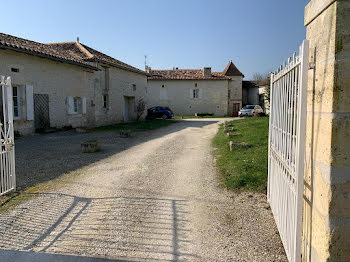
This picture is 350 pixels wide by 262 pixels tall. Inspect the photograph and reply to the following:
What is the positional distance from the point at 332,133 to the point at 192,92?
3296 centimetres

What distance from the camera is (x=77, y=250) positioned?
2.98m

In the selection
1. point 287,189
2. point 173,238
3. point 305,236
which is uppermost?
point 287,189

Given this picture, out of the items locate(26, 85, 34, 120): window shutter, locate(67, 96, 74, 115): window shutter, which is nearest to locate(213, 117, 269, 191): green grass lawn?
locate(26, 85, 34, 120): window shutter

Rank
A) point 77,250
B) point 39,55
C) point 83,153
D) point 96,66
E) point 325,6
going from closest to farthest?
1. point 325,6
2. point 77,250
3. point 83,153
4. point 39,55
5. point 96,66

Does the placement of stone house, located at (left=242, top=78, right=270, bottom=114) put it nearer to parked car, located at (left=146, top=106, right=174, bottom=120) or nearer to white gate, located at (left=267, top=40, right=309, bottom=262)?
parked car, located at (left=146, top=106, right=174, bottom=120)

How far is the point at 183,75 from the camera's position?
35156 millimetres

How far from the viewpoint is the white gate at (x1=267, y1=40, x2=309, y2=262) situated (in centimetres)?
224

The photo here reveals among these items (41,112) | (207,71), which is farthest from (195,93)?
(41,112)

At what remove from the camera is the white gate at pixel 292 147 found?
7.36ft

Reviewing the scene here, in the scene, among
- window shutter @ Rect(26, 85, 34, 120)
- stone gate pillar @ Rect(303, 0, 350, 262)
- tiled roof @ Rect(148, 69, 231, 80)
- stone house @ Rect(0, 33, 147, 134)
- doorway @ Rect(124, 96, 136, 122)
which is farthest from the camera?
tiled roof @ Rect(148, 69, 231, 80)

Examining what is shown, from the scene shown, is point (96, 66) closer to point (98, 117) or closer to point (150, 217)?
point (98, 117)

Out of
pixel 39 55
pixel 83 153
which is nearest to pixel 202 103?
pixel 39 55

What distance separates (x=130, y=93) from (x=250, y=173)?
63.9 feet

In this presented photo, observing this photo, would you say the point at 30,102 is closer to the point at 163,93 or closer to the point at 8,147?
the point at 8,147
